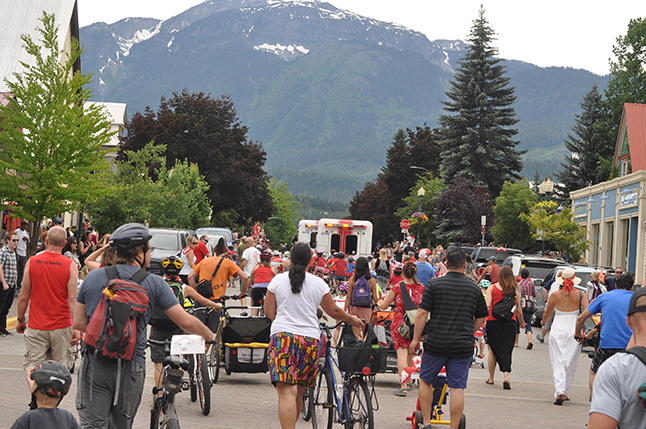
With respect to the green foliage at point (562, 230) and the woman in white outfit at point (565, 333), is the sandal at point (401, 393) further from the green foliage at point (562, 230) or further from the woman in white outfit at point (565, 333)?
the green foliage at point (562, 230)

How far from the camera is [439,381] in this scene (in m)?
8.16

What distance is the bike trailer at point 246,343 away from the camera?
1046cm

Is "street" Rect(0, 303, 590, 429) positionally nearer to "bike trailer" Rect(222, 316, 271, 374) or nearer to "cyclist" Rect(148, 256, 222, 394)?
"bike trailer" Rect(222, 316, 271, 374)

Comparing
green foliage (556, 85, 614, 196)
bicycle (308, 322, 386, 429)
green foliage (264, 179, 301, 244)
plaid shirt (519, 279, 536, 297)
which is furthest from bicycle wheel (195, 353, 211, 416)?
green foliage (264, 179, 301, 244)

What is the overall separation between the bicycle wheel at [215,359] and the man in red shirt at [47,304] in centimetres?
305

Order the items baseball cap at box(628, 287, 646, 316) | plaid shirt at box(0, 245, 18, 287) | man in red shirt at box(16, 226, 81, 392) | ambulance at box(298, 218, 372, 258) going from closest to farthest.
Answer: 1. baseball cap at box(628, 287, 646, 316)
2. man in red shirt at box(16, 226, 81, 392)
3. plaid shirt at box(0, 245, 18, 287)
4. ambulance at box(298, 218, 372, 258)

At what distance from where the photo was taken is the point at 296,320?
22.0 feet

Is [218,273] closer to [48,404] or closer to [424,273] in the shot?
[424,273]

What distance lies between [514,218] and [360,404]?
34.9 m

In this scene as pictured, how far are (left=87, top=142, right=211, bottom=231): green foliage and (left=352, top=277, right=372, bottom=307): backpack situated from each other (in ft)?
60.4

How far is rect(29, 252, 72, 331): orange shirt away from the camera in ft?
25.1

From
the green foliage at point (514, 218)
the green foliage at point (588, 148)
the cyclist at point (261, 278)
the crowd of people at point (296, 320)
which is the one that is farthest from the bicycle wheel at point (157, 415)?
the green foliage at point (588, 148)

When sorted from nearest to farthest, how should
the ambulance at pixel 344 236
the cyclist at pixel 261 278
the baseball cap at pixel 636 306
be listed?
1. the baseball cap at pixel 636 306
2. the cyclist at pixel 261 278
3. the ambulance at pixel 344 236

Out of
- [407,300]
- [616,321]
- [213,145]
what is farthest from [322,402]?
[213,145]
